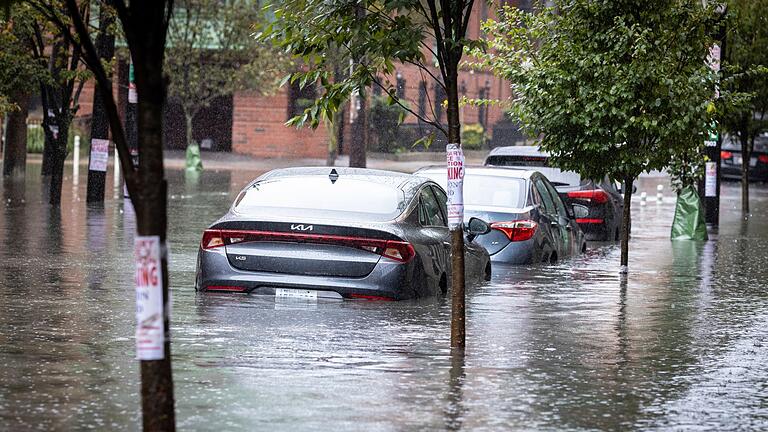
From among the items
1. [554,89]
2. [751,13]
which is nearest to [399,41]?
[554,89]

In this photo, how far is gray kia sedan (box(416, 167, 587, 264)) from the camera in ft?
60.6

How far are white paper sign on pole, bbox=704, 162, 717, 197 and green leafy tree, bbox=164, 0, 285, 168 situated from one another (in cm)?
2846

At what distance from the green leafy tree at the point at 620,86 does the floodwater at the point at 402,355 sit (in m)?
1.43

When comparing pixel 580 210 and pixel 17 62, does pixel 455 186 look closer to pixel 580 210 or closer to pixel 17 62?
pixel 580 210

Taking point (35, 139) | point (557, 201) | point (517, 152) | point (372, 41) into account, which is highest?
point (372, 41)

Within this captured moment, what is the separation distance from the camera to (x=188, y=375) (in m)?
9.85

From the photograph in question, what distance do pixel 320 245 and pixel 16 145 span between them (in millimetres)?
29545

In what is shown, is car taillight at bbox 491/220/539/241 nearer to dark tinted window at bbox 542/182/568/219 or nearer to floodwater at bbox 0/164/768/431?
floodwater at bbox 0/164/768/431

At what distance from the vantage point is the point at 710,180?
28469 millimetres

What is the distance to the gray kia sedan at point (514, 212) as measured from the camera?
18484 millimetres

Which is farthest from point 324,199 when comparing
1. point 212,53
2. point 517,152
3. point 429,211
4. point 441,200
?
point 212,53

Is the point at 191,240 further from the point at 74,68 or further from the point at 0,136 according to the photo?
the point at 0,136

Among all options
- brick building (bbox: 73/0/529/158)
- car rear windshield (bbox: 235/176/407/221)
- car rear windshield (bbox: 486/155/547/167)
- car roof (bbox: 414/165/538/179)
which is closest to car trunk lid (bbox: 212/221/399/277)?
car rear windshield (bbox: 235/176/407/221)

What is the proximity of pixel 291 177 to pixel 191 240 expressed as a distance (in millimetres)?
7567
